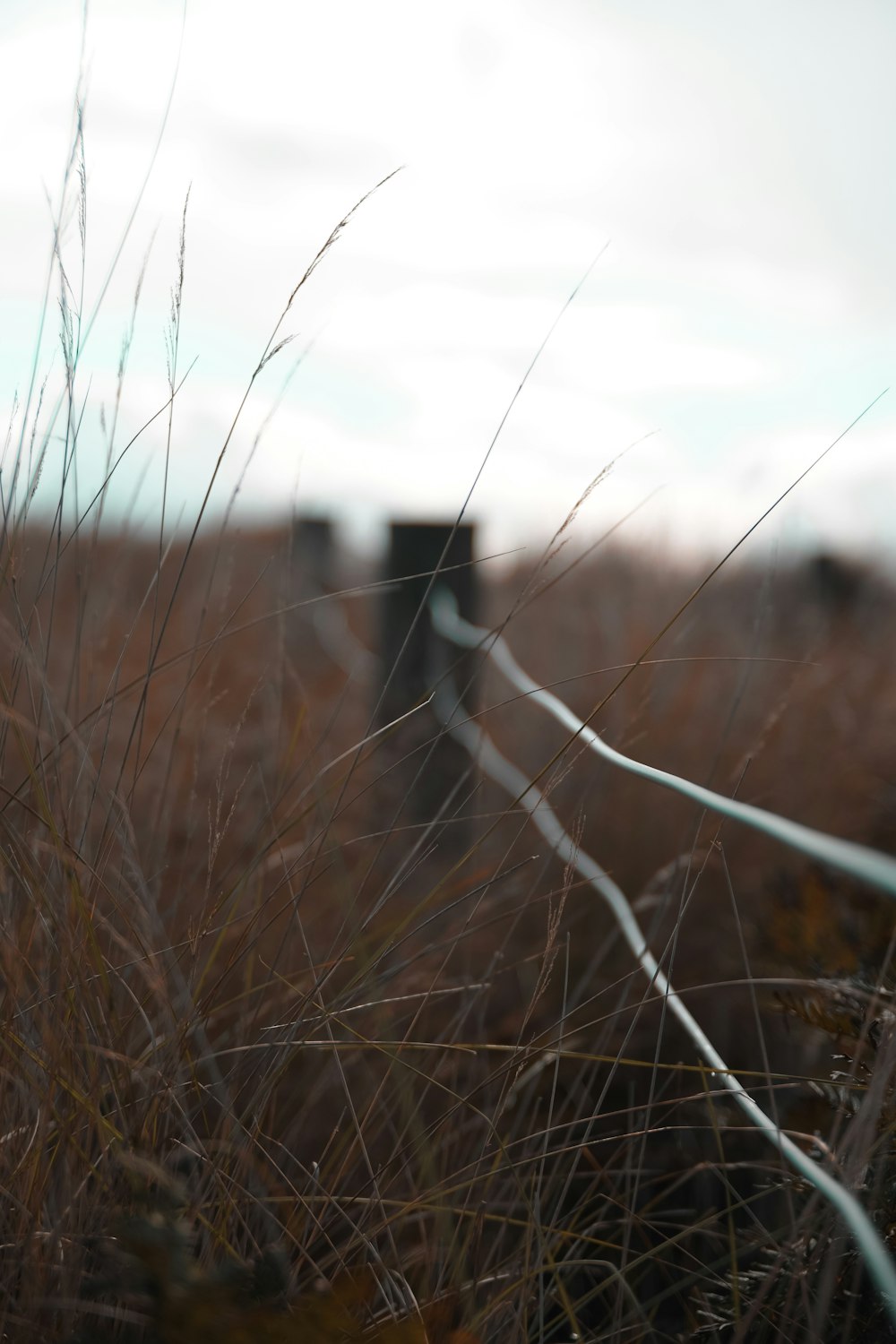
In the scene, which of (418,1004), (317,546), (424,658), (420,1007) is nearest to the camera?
(420,1007)

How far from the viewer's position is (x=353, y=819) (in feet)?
9.31

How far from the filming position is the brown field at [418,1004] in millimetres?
872

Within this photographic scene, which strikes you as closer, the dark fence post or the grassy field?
the grassy field

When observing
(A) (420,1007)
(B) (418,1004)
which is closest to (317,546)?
(B) (418,1004)

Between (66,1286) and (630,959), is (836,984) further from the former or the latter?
(630,959)

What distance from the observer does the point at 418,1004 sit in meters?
1.75

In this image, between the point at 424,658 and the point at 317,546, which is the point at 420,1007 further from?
the point at 317,546

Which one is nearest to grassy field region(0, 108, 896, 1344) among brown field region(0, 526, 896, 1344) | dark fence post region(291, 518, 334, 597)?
brown field region(0, 526, 896, 1344)

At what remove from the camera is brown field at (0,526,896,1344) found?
87cm

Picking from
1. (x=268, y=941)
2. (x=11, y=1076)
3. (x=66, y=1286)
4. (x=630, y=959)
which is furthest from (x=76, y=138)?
(x=630, y=959)

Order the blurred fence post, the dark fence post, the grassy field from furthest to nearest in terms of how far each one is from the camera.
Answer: the dark fence post → the blurred fence post → the grassy field

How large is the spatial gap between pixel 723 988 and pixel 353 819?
3.70ft

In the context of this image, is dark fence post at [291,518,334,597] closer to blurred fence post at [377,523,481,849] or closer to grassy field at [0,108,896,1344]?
grassy field at [0,108,896,1344]

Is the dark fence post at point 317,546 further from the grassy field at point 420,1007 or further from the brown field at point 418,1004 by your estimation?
the grassy field at point 420,1007
